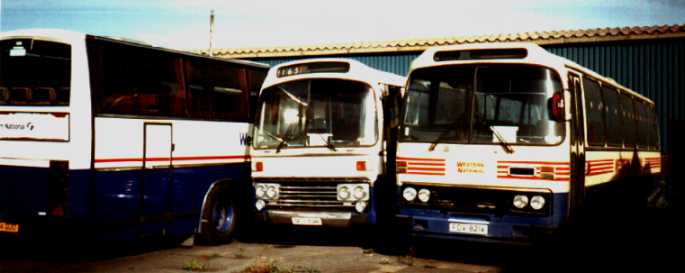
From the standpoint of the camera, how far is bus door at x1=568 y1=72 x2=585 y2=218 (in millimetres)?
9352

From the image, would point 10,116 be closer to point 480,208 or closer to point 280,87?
point 280,87

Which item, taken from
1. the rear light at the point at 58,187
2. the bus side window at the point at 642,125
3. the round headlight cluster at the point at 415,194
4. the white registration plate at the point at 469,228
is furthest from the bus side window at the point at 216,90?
the bus side window at the point at 642,125

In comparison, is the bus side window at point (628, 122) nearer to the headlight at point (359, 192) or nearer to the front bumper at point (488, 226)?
the front bumper at point (488, 226)

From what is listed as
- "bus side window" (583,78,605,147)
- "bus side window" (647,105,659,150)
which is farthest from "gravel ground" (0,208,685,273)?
"bus side window" (647,105,659,150)

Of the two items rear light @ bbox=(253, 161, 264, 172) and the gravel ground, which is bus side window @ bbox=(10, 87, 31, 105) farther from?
rear light @ bbox=(253, 161, 264, 172)

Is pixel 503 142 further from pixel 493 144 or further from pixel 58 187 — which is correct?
pixel 58 187

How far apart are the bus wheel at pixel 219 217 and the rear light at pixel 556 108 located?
5527 millimetres

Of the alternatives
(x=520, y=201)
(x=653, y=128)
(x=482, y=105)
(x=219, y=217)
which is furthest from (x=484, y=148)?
(x=653, y=128)

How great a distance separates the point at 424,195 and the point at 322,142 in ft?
6.59

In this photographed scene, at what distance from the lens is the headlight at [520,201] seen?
9.21 meters

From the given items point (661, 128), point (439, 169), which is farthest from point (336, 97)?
point (661, 128)

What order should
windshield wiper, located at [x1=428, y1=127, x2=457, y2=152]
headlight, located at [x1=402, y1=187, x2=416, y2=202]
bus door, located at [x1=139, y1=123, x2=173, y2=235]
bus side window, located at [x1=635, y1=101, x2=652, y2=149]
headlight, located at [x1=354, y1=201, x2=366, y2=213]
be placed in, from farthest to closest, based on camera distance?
1. bus side window, located at [x1=635, y1=101, x2=652, y2=149]
2. headlight, located at [x1=354, y1=201, x2=366, y2=213]
3. bus door, located at [x1=139, y1=123, x2=173, y2=235]
4. headlight, located at [x1=402, y1=187, x2=416, y2=202]
5. windshield wiper, located at [x1=428, y1=127, x2=457, y2=152]

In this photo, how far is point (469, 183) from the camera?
9500mm

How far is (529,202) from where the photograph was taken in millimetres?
9188
